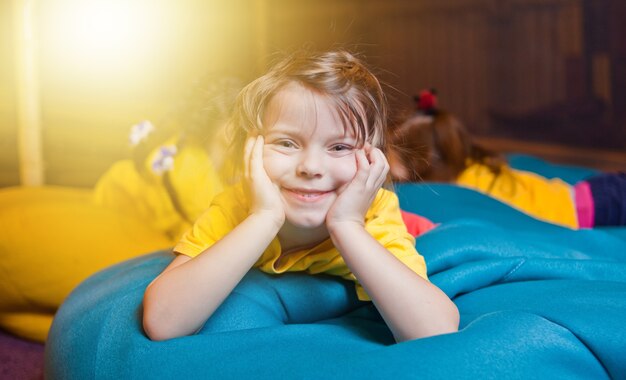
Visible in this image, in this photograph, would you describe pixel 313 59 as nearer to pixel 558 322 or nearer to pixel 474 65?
pixel 558 322

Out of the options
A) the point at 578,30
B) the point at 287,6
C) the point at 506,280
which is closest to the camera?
the point at 506,280

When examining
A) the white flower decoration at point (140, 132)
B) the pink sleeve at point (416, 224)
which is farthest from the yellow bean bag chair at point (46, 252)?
the pink sleeve at point (416, 224)

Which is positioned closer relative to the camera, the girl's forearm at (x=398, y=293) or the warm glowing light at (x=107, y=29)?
the girl's forearm at (x=398, y=293)

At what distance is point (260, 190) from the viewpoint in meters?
1.06

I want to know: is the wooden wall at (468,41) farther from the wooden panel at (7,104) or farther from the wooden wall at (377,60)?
the wooden panel at (7,104)

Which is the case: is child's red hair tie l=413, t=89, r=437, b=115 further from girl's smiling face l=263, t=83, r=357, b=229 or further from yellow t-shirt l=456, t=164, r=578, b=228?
girl's smiling face l=263, t=83, r=357, b=229

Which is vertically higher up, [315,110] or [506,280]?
[315,110]

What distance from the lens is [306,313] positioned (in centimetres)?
119

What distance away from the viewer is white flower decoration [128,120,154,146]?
2.16 m

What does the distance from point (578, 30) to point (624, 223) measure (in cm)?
238

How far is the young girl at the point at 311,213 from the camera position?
39.9 inches

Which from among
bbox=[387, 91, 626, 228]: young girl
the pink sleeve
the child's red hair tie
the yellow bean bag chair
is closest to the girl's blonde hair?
the pink sleeve

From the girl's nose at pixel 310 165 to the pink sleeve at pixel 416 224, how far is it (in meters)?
0.53

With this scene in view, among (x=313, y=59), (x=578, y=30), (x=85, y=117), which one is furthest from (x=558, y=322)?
(x=578, y=30)
